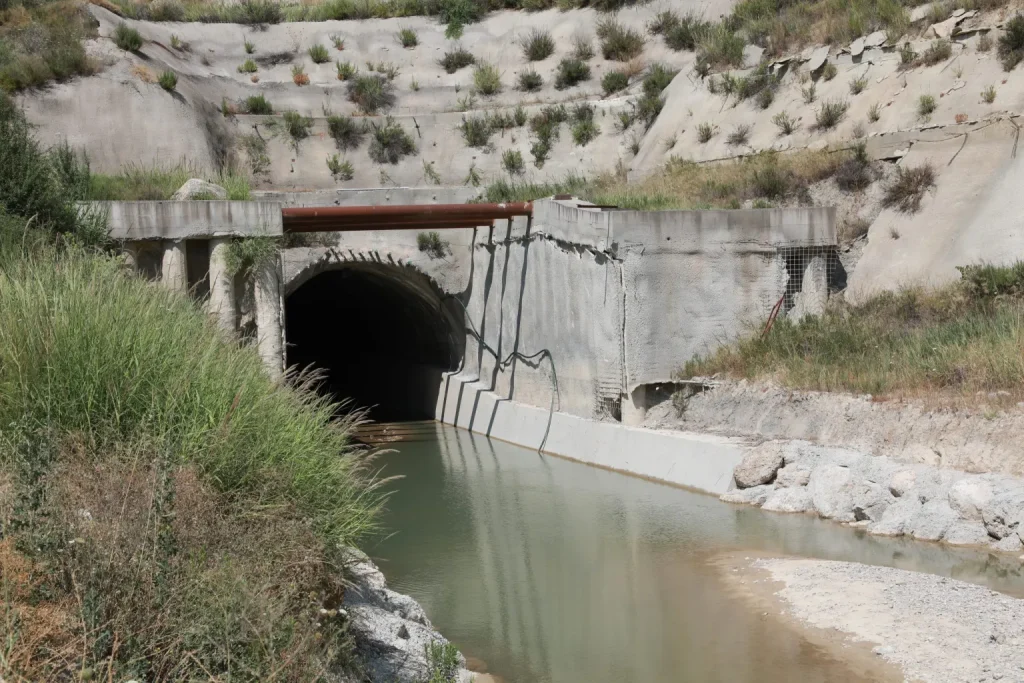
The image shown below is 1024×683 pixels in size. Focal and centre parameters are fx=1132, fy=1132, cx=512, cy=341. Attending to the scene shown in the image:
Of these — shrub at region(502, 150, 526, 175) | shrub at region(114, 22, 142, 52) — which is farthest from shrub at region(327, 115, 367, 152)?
shrub at region(114, 22, 142, 52)

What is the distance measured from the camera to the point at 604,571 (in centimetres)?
1306

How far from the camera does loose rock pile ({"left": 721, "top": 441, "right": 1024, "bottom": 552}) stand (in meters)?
12.4

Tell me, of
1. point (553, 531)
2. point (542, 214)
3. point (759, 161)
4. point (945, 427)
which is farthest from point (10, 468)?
point (759, 161)

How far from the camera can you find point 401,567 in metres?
13.3

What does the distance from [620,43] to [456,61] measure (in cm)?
500

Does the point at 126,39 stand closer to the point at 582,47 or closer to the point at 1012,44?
the point at 582,47

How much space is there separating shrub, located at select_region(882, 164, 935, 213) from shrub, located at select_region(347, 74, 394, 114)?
669 inches

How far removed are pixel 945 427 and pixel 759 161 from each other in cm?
968

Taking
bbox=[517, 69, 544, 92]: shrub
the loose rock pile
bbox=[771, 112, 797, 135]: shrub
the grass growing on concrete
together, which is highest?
bbox=[517, 69, 544, 92]: shrub

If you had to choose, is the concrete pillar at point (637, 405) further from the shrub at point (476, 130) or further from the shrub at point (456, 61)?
the shrub at point (456, 61)

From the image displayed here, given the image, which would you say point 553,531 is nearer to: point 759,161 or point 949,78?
point 759,161

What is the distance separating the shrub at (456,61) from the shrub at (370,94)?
200cm

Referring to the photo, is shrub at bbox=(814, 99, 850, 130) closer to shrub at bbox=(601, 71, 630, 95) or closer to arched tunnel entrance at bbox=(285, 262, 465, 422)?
arched tunnel entrance at bbox=(285, 262, 465, 422)

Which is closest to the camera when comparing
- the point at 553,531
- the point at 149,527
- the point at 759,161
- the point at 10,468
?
the point at 149,527
